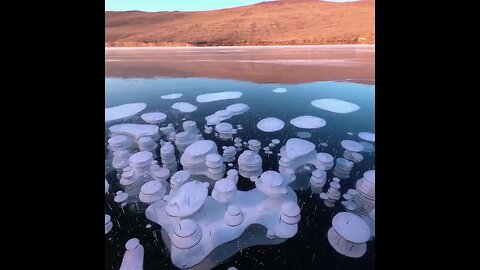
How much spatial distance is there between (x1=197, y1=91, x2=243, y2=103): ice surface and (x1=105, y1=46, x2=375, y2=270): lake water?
13cm

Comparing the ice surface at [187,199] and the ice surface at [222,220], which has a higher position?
the ice surface at [187,199]

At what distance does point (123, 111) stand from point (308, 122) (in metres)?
3.36

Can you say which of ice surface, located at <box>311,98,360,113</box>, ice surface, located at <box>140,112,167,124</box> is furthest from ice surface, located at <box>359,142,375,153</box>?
ice surface, located at <box>140,112,167,124</box>

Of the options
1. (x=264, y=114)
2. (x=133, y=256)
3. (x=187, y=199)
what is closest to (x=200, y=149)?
(x=187, y=199)

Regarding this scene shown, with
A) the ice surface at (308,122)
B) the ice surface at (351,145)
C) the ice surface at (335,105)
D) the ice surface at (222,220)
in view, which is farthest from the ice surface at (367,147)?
the ice surface at (222,220)

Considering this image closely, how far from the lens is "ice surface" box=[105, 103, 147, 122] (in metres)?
4.39

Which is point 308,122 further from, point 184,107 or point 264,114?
point 184,107

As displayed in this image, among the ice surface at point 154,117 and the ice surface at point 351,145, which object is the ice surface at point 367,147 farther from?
the ice surface at point 154,117

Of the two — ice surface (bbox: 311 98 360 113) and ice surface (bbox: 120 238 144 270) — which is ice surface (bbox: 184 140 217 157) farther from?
Result: ice surface (bbox: 311 98 360 113)

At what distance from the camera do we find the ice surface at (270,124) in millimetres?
3984

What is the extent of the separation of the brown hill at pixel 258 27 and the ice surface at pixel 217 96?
923 centimetres
